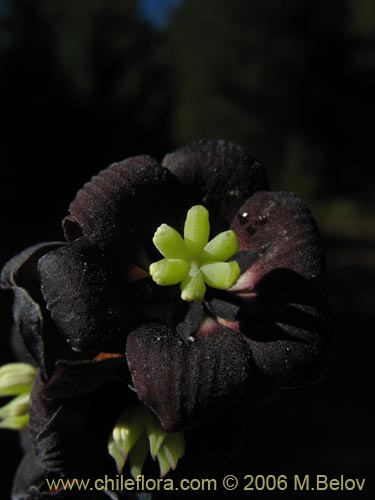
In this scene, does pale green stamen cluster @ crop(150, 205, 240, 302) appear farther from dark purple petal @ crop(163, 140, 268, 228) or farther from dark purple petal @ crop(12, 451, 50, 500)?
dark purple petal @ crop(12, 451, 50, 500)

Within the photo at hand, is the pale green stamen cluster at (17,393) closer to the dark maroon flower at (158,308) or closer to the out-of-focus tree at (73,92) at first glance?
the dark maroon flower at (158,308)

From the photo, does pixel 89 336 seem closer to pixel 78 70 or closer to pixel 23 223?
pixel 23 223

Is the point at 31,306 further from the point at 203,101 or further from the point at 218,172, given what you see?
the point at 203,101

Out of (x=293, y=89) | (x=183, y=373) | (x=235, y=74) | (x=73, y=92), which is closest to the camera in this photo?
(x=183, y=373)

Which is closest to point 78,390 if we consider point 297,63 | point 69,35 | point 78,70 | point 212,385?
point 212,385

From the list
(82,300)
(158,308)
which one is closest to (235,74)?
(158,308)

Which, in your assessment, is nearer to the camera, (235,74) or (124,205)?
(124,205)

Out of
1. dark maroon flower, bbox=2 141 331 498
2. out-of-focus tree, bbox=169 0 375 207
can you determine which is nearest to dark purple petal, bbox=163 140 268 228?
dark maroon flower, bbox=2 141 331 498
